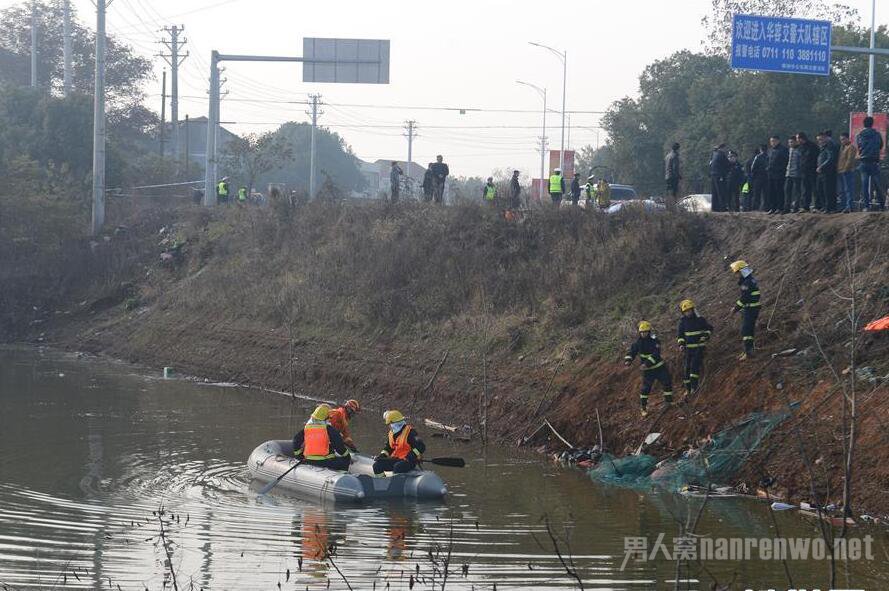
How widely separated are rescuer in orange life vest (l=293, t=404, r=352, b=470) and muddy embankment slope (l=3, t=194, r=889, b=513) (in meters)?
4.81

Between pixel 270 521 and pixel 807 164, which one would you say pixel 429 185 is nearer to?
pixel 807 164

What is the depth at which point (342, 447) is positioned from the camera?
1816 centimetres

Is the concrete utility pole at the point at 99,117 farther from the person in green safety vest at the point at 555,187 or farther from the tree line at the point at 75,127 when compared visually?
the person in green safety vest at the point at 555,187

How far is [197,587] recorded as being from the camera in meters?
11.4

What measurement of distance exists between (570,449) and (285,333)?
14282 mm

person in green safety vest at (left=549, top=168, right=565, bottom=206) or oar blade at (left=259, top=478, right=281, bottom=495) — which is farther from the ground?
person in green safety vest at (left=549, top=168, right=565, bottom=206)

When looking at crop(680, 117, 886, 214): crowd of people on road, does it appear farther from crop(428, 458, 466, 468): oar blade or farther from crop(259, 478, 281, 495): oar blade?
crop(259, 478, 281, 495): oar blade

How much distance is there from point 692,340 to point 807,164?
632 centimetres

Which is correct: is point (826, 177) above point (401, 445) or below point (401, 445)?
above

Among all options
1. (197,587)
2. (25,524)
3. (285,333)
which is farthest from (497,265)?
(197,587)

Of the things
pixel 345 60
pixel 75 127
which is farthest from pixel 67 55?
pixel 345 60

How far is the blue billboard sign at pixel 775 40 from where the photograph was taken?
25.8 m

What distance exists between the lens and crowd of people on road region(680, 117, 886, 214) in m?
23.0

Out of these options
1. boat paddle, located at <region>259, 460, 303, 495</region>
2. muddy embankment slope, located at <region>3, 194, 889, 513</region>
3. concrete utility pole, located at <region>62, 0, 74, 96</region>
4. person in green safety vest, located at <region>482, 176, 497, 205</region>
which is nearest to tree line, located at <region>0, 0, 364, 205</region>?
concrete utility pole, located at <region>62, 0, 74, 96</region>
